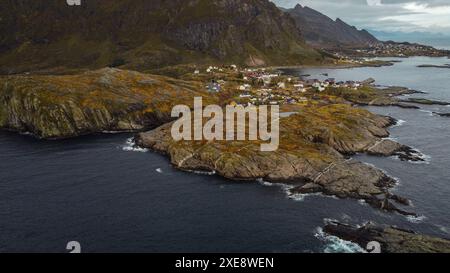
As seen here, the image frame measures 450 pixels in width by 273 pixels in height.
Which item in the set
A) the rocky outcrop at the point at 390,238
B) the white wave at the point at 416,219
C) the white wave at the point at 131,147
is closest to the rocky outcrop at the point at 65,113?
the white wave at the point at 131,147

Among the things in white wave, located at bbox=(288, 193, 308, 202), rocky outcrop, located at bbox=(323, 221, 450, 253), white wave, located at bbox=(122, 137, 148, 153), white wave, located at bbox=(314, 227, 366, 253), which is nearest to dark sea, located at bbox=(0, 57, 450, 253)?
white wave, located at bbox=(314, 227, 366, 253)

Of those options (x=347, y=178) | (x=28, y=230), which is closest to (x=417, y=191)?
(x=347, y=178)

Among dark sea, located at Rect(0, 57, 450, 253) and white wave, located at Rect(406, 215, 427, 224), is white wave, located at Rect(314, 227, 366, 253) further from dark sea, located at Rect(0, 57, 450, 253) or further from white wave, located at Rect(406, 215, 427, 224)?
white wave, located at Rect(406, 215, 427, 224)

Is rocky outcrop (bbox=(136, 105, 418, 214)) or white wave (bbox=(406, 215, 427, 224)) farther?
rocky outcrop (bbox=(136, 105, 418, 214))

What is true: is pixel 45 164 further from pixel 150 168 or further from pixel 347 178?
pixel 347 178

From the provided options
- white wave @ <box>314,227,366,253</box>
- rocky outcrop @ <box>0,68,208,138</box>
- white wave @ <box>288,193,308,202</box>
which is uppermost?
rocky outcrop @ <box>0,68,208,138</box>

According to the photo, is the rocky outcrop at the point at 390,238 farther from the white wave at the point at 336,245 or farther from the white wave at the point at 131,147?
the white wave at the point at 131,147

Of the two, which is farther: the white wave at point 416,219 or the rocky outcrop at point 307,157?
the rocky outcrop at point 307,157
